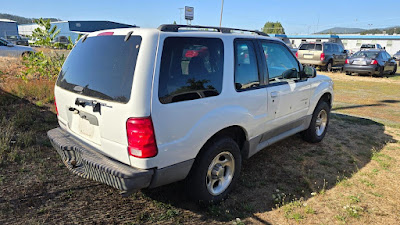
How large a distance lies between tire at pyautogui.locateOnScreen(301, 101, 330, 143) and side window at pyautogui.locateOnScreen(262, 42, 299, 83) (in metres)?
1.06

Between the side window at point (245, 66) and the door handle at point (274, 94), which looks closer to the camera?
the side window at point (245, 66)

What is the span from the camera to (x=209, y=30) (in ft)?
10.0

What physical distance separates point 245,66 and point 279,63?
3.11ft

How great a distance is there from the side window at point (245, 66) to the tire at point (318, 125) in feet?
6.63

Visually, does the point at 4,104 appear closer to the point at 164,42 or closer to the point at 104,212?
the point at 104,212

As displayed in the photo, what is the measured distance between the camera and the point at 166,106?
230 cm

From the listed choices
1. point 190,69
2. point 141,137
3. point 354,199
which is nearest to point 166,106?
A: point 141,137

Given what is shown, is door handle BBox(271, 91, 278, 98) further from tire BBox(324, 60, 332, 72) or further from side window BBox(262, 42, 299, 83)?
tire BBox(324, 60, 332, 72)

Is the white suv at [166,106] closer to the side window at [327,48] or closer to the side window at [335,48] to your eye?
the side window at [327,48]

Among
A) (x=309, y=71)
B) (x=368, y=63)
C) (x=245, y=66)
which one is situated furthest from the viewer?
(x=368, y=63)

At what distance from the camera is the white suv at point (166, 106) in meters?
2.27

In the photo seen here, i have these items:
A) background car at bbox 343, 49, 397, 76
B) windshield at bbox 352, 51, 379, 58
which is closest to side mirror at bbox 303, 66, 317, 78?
background car at bbox 343, 49, 397, 76

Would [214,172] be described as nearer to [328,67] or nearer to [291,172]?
[291,172]

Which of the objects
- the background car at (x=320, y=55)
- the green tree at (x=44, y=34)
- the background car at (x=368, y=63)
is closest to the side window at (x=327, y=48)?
the background car at (x=320, y=55)
